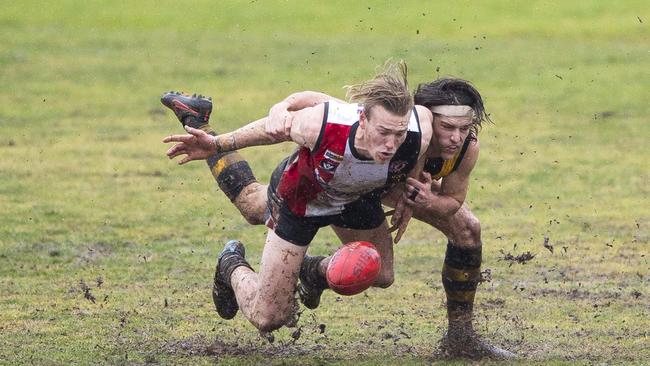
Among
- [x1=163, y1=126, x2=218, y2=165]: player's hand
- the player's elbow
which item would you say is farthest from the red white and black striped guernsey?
[x1=163, y1=126, x2=218, y2=165]: player's hand

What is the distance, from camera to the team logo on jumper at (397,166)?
7.47 metres


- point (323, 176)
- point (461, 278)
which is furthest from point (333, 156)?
point (461, 278)

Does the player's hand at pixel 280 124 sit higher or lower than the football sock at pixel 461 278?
higher

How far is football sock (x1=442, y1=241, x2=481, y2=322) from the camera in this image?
325 inches

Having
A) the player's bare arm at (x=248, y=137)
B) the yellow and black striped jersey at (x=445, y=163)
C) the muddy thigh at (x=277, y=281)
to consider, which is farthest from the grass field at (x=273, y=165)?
the player's bare arm at (x=248, y=137)

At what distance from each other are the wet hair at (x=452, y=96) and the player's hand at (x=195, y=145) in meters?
1.33

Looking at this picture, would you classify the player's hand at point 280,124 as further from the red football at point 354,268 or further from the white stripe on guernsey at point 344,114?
the red football at point 354,268

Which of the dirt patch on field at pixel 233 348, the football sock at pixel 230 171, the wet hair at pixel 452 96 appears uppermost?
the wet hair at pixel 452 96

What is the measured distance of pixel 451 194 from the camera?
26.0 ft

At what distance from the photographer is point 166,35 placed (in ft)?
96.8

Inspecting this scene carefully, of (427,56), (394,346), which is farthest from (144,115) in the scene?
(394,346)

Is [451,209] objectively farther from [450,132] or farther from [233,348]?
[233,348]

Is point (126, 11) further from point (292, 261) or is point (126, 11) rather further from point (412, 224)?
point (292, 261)

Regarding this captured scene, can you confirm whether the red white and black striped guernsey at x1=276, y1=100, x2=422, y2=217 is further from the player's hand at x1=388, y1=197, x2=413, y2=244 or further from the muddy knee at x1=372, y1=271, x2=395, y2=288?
the muddy knee at x1=372, y1=271, x2=395, y2=288
